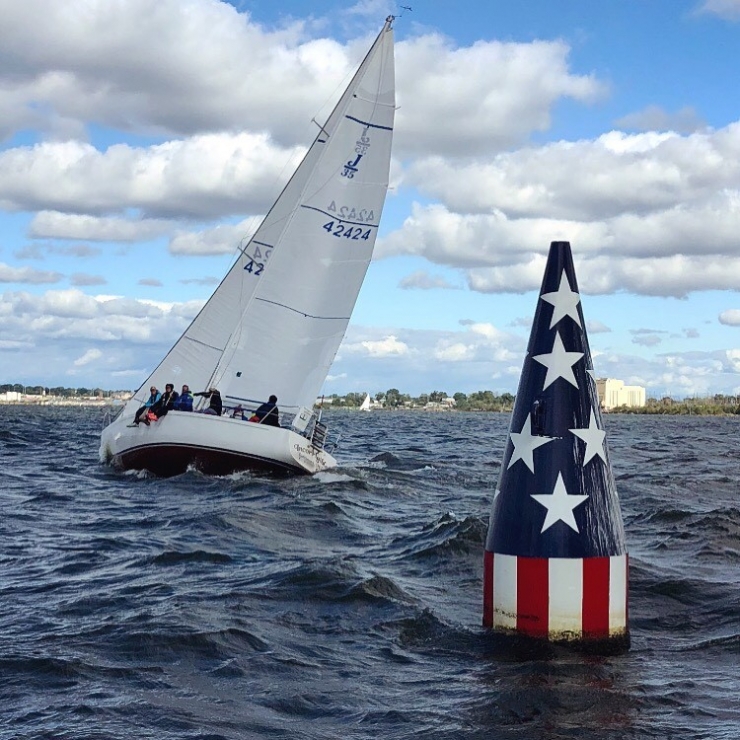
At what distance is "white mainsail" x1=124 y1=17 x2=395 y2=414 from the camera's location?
22.9 meters

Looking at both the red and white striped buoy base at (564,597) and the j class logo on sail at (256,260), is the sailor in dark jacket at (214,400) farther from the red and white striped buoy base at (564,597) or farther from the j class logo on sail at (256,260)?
the red and white striped buoy base at (564,597)

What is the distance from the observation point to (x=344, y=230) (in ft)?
75.7

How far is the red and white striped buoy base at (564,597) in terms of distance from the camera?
6918 mm

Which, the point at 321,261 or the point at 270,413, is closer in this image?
the point at 270,413

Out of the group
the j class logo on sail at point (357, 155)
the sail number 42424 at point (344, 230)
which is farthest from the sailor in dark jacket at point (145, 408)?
the j class logo on sail at point (357, 155)

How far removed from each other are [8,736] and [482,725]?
2639mm

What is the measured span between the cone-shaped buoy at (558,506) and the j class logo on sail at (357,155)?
16.0m

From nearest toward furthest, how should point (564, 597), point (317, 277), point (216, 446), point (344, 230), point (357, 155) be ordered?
point (564, 597) → point (216, 446) → point (317, 277) → point (344, 230) → point (357, 155)

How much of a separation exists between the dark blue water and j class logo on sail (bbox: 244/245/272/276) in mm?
10706

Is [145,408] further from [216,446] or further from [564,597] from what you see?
[564,597]

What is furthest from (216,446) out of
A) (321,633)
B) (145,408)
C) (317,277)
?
(321,633)

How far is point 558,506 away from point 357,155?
56.9ft

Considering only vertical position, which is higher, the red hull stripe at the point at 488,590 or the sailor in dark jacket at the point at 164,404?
the sailor in dark jacket at the point at 164,404

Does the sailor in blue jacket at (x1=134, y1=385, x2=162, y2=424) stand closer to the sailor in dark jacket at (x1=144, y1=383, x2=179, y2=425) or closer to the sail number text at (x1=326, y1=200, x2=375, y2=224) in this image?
the sailor in dark jacket at (x1=144, y1=383, x2=179, y2=425)
